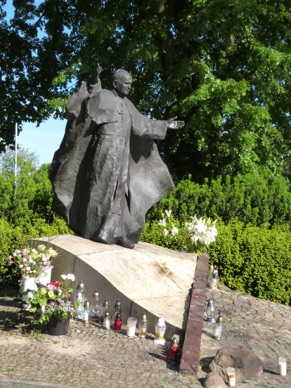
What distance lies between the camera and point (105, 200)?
25.6ft

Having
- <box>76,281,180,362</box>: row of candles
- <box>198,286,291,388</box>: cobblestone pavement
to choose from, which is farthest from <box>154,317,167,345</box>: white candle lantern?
<box>198,286,291,388</box>: cobblestone pavement

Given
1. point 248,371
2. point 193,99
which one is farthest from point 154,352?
point 193,99

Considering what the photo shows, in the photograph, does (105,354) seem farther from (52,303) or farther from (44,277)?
(44,277)

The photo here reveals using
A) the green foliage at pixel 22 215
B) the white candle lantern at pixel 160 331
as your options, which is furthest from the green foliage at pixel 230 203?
the white candle lantern at pixel 160 331

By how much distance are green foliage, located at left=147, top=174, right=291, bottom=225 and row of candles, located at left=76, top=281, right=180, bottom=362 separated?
531cm

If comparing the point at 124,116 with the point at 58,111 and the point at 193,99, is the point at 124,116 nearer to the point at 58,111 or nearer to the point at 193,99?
the point at 193,99

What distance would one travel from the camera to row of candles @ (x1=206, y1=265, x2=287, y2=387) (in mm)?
5156

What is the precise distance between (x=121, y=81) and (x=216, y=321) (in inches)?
133

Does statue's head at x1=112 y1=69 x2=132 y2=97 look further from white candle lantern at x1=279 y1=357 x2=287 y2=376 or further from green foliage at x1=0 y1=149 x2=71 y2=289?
white candle lantern at x1=279 y1=357 x2=287 y2=376

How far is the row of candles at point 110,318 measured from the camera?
624 cm

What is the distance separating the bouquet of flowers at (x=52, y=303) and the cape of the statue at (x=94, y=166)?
1.60 meters

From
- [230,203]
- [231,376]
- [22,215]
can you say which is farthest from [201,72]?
[231,376]

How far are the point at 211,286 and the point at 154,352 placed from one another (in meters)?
3.59

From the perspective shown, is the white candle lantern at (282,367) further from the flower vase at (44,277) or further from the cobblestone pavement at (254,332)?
the flower vase at (44,277)
